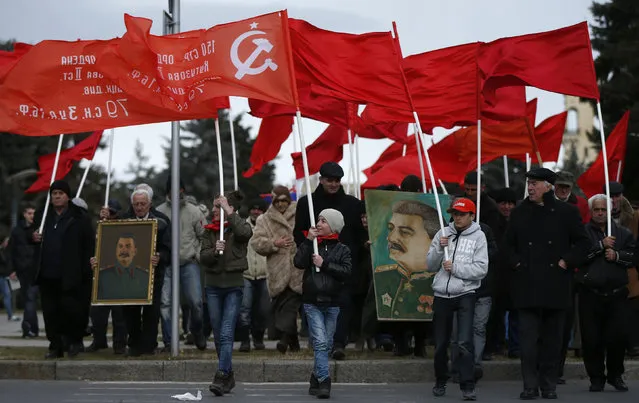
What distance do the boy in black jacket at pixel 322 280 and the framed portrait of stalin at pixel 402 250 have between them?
6.17ft

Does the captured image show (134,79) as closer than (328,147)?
Yes

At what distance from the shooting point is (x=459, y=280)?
11836 mm

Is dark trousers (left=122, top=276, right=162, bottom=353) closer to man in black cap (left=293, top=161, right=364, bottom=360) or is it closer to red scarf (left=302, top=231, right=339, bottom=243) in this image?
man in black cap (left=293, top=161, right=364, bottom=360)

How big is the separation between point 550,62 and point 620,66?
24.7m

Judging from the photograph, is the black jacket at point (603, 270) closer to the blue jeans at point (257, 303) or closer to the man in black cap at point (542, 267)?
the man in black cap at point (542, 267)

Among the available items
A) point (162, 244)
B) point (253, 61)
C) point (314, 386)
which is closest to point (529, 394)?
point (314, 386)

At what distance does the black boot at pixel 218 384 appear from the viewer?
11532 millimetres

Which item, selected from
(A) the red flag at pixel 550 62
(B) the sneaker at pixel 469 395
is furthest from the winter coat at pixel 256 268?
(B) the sneaker at pixel 469 395

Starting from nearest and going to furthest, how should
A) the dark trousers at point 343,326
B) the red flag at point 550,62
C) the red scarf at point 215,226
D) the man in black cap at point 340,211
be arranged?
1. the red scarf at point 215,226
2. the man in black cap at point 340,211
3. the red flag at point 550,62
4. the dark trousers at point 343,326

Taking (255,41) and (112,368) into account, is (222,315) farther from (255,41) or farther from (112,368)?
(255,41)

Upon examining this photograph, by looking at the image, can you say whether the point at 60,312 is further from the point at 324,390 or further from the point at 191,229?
the point at 324,390

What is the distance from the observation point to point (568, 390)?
41.3ft

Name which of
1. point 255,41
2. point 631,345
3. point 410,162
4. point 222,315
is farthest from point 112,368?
point 410,162

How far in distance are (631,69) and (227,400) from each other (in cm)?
2778
